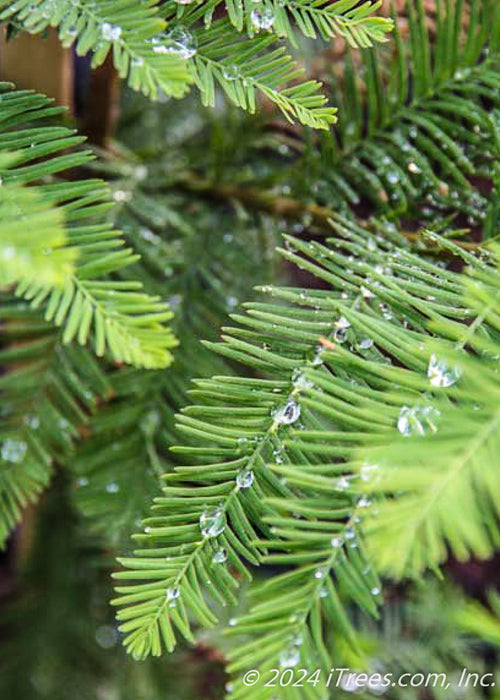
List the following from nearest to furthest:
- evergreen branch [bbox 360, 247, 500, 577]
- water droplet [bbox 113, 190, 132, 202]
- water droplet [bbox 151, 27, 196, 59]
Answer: evergreen branch [bbox 360, 247, 500, 577] → water droplet [bbox 151, 27, 196, 59] → water droplet [bbox 113, 190, 132, 202]

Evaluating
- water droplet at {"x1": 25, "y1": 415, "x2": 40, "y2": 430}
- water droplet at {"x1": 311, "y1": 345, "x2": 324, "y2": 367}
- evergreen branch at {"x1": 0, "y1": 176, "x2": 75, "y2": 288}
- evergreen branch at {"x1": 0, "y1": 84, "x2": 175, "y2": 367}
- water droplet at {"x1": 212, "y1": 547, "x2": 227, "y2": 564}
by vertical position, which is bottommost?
water droplet at {"x1": 25, "y1": 415, "x2": 40, "y2": 430}

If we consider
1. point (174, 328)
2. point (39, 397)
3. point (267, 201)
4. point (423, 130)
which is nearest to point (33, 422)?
point (39, 397)

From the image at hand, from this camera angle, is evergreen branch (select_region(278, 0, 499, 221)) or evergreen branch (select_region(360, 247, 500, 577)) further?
evergreen branch (select_region(278, 0, 499, 221))

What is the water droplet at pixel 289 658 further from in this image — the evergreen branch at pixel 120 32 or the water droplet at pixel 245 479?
the evergreen branch at pixel 120 32

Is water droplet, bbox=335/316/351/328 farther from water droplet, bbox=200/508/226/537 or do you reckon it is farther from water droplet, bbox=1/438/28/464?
water droplet, bbox=1/438/28/464

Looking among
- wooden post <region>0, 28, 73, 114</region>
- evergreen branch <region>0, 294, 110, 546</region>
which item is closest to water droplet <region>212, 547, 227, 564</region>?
evergreen branch <region>0, 294, 110, 546</region>

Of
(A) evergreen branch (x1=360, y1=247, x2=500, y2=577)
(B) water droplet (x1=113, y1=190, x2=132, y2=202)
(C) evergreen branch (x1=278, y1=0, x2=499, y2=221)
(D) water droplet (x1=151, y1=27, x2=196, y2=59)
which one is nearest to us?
(A) evergreen branch (x1=360, y1=247, x2=500, y2=577)

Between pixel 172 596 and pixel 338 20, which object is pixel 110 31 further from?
pixel 172 596
